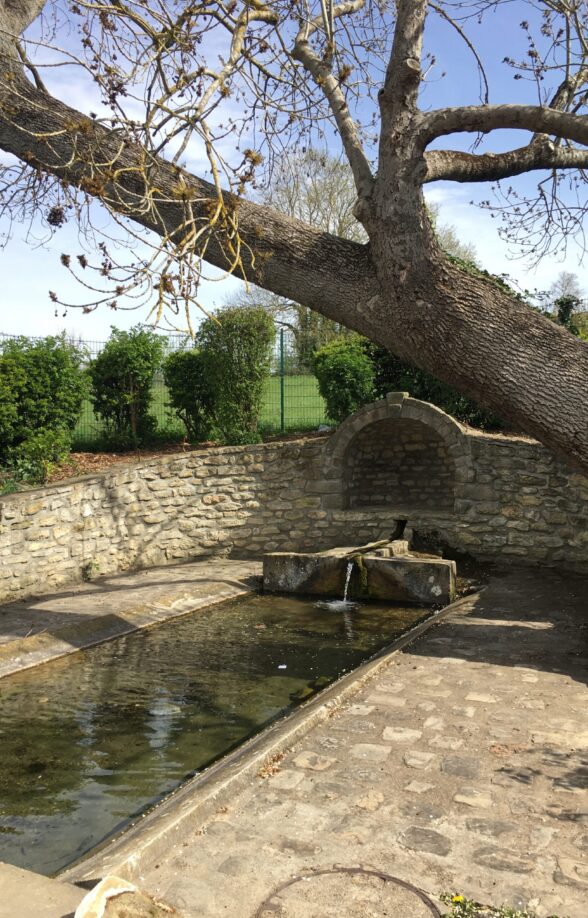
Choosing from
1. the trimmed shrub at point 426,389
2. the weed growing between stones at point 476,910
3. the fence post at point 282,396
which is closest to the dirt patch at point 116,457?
the fence post at point 282,396

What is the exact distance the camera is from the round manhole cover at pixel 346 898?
3.12 m

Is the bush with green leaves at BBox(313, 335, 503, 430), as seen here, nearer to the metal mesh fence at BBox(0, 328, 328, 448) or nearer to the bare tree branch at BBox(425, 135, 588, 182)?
the metal mesh fence at BBox(0, 328, 328, 448)

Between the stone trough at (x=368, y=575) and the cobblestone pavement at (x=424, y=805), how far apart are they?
3.07 metres

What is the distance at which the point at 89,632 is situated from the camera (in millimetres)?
7848

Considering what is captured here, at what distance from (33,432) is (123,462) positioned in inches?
54.1

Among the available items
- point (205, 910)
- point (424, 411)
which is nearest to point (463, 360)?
point (205, 910)

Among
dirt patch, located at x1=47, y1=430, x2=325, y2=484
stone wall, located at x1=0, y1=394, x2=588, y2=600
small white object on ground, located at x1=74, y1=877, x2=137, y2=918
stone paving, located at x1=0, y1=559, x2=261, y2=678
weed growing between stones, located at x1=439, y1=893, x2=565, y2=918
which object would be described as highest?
dirt patch, located at x1=47, y1=430, x2=325, y2=484

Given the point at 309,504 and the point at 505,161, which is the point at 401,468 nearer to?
the point at 309,504

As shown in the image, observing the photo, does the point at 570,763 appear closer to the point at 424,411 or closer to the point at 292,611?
the point at 292,611

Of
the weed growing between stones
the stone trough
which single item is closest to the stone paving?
the stone trough

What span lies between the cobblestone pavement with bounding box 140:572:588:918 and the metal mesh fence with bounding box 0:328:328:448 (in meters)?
8.54

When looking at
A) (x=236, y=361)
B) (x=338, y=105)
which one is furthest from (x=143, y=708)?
(x=236, y=361)

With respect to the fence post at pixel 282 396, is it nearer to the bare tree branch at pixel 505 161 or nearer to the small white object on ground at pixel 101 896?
the bare tree branch at pixel 505 161

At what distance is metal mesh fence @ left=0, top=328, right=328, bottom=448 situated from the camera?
45.2ft
